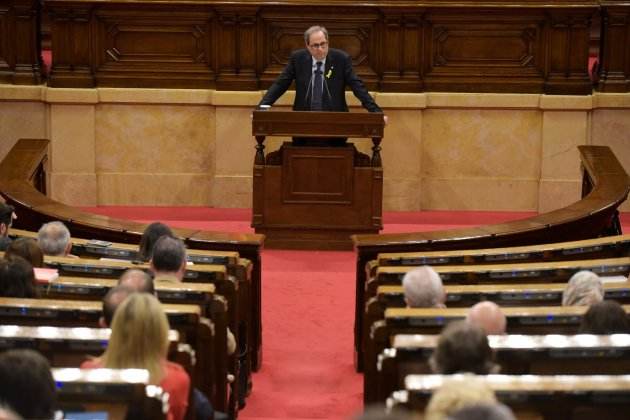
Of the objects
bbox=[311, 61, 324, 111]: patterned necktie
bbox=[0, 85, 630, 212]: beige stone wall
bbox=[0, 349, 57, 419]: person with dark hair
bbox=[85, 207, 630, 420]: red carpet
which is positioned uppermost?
bbox=[311, 61, 324, 111]: patterned necktie

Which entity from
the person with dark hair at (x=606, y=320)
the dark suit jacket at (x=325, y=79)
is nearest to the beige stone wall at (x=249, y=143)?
the dark suit jacket at (x=325, y=79)

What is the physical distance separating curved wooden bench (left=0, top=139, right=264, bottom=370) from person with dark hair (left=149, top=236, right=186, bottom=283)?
1.46 metres

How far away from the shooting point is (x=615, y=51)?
38.7 ft

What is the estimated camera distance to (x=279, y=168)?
10273 millimetres

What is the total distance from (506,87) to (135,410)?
809 cm

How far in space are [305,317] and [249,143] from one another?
3.62 metres

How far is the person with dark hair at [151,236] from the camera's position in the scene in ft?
22.3

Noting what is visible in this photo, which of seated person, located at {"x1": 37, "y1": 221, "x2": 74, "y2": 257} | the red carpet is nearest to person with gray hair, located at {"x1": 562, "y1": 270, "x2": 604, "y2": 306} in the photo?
the red carpet

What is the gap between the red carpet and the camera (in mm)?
7070

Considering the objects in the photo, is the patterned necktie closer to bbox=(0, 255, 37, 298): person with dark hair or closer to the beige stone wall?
the beige stone wall

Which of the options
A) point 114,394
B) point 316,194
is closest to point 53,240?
point 114,394

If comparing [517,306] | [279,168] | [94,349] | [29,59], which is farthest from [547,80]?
[94,349]

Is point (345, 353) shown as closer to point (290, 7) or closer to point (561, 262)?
point (561, 262)

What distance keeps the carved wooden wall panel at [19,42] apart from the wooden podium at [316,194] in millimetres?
2719
